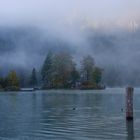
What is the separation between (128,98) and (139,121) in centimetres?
213

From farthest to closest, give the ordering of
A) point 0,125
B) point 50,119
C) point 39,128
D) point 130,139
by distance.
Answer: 1. point 50,119
2. point 0,125
3. point 39,128
4. point 130,139

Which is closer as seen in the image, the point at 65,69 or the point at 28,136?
the point at 28,136

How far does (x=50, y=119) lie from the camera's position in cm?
4009

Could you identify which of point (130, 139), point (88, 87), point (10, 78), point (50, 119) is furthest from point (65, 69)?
point (130, 139)

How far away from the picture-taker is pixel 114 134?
2870cm

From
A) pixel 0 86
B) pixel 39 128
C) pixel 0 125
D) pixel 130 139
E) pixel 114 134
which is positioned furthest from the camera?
pixel 0 86

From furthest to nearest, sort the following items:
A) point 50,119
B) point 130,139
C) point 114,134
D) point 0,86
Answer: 1. point 0,86
2. point 50,119
3. point 114,134
4. point 130,139

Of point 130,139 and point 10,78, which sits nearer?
point 130,139

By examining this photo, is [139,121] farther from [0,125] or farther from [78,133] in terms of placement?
[0,125]

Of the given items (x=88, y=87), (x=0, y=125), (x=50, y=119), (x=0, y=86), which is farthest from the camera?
(x=88, y=87)

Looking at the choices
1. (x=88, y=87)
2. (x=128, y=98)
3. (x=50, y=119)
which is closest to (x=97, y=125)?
(x=128, y=98)

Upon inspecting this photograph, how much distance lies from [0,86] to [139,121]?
14936cm

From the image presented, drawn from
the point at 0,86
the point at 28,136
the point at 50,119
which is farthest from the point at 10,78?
the point at 28,136

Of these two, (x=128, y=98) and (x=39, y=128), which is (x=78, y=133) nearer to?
(x=39, y=128)
